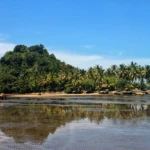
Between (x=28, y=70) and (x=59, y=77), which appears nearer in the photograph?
(x=59, y=77)

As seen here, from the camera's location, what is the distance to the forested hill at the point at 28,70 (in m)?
113

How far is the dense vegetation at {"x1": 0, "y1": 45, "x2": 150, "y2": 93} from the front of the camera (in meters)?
115

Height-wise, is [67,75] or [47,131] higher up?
[67,75]

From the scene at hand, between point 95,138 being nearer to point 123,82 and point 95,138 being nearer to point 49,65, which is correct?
point 123,82

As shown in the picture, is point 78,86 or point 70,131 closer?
point 70,131

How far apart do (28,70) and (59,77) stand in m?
18.0

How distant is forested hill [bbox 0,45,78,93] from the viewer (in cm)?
11344

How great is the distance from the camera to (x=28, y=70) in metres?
134

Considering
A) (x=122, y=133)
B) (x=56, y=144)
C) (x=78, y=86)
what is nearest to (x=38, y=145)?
(x=56, y=144)

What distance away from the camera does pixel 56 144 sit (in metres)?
18.7

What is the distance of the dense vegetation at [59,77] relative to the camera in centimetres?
11488

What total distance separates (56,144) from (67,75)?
350 feet

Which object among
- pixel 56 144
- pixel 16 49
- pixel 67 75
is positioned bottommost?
pixel 56 144

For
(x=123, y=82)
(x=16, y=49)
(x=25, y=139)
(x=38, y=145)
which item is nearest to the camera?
(x=38, y=145)
